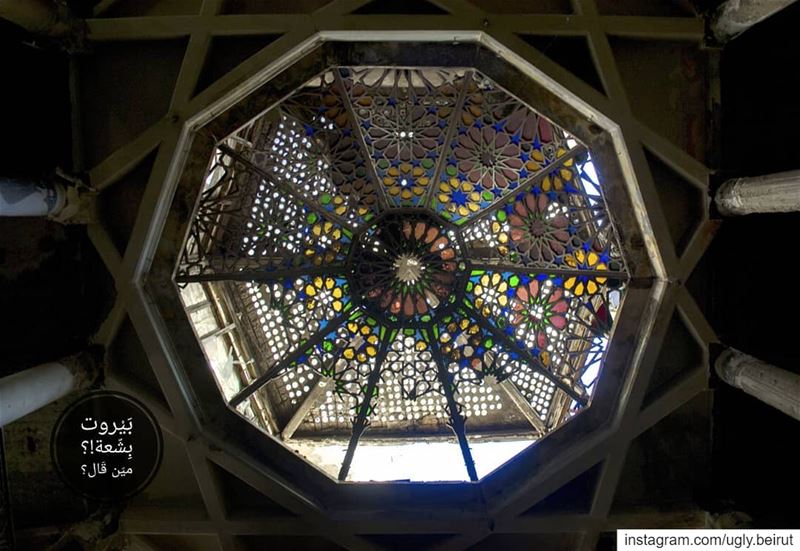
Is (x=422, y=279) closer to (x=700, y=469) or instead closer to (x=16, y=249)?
(x=700, y=469)

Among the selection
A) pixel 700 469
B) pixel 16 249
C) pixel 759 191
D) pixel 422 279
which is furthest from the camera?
pixel 422 279

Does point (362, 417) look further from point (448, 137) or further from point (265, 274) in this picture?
point (448, 137)

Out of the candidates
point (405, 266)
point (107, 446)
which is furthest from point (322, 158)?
point (107, 446)

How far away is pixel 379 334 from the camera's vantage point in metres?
8.40

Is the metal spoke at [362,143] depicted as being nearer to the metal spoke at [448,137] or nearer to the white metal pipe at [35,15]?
the metal spoke at [448,137]

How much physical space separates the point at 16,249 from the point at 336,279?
366 centimetres

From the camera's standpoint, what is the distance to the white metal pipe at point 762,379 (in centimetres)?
577

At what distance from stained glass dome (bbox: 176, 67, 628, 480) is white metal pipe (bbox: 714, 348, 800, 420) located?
1281mm

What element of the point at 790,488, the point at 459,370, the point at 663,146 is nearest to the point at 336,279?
the point at 459,370

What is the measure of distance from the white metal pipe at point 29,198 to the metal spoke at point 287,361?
291 cm

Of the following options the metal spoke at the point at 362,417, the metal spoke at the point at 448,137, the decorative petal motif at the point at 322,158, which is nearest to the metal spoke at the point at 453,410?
the metal spoke at the point at 362,417

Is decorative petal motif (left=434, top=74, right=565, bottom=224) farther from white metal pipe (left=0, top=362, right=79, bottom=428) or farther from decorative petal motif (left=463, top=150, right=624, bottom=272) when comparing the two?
white metal pipe (left=0, top=362, right=79, bottom=428)

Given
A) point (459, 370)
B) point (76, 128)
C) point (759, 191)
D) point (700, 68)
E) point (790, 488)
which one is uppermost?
point (700, 68)

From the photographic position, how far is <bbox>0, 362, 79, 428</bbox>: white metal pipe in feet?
18.7
